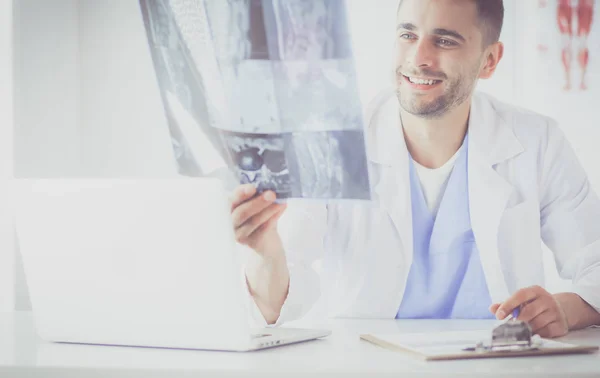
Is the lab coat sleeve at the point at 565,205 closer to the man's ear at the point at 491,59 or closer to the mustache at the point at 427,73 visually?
the man's ear at the point at 491,59

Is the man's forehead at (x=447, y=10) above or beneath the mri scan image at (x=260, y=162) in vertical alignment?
above

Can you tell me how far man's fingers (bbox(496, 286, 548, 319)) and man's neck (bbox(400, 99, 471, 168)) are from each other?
37.4 inches

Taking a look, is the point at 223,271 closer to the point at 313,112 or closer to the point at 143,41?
the point at 313,112

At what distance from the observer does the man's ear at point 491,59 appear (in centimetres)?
246

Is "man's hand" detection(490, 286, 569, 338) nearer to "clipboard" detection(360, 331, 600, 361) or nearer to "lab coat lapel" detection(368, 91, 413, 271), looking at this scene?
"clipboard" detection(360, 331, 600, 361)

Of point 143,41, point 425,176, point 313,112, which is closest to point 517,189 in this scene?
point 425,176

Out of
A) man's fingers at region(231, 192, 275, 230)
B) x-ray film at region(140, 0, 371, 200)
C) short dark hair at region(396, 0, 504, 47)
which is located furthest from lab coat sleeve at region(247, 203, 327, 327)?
short dark hair at region(396, 0, 504, 47)

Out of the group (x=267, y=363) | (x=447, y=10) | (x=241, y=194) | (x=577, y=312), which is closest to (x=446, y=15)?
(x=447, y=10)

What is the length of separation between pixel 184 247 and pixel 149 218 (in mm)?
66

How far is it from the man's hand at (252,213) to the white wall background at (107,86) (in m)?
1.05

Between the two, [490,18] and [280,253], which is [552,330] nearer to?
[280,253]

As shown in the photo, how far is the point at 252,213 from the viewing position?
145cm

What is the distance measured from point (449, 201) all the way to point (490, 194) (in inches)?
4.9

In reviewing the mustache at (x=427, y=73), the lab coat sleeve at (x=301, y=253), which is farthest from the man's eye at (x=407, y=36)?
the lab coat sleeve at (x=301, y=253)
